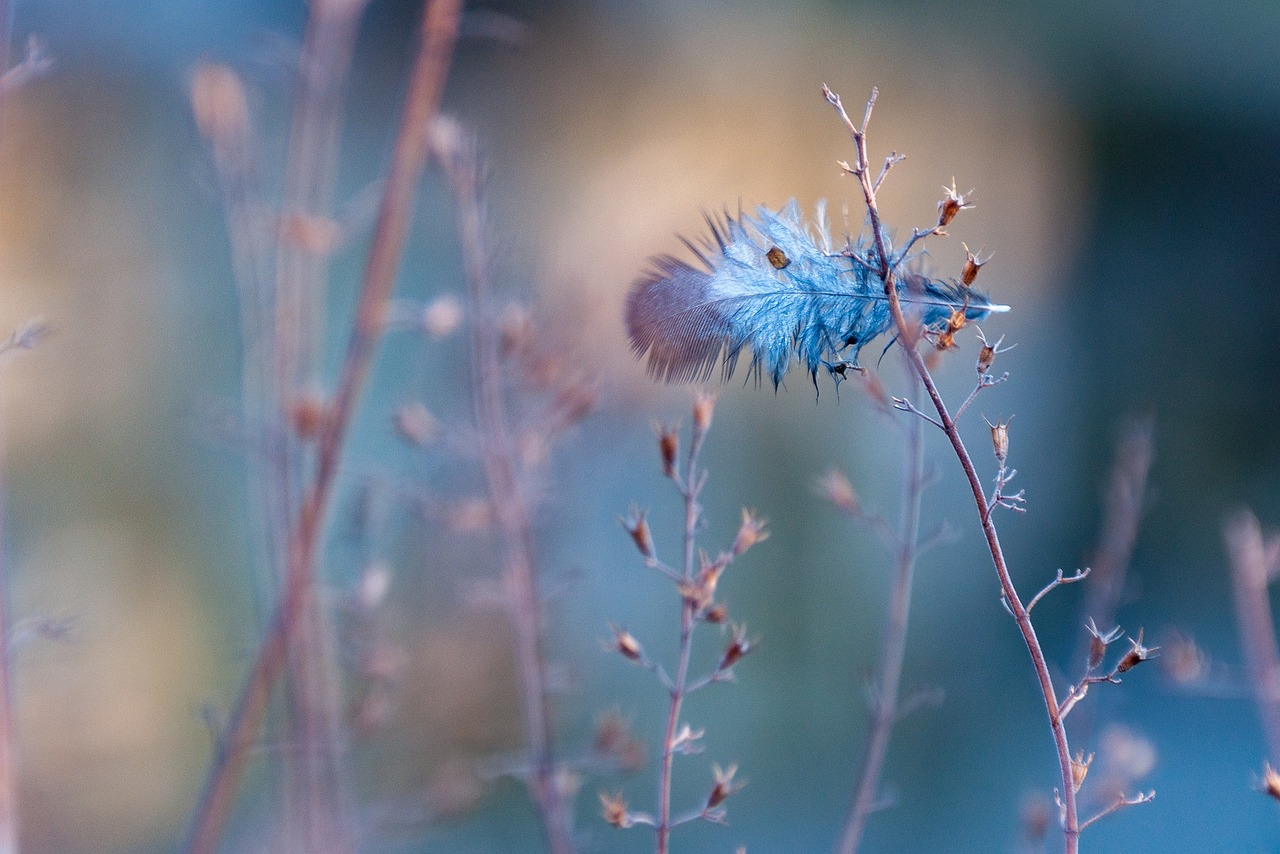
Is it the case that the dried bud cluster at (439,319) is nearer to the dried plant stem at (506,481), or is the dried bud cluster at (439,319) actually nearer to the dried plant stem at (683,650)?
the dried plant stem at (506,481)

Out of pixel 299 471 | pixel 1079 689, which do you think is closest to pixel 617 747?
pixel 299 471

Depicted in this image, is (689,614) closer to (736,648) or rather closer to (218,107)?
(736,648)

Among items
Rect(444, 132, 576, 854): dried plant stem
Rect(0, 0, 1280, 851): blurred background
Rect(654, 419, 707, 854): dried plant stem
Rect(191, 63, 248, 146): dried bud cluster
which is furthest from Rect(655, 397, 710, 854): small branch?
Rect(0, 0, 1280, 851): blurred background

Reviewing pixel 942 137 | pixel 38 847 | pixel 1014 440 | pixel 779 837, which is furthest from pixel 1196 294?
pixel 38 847

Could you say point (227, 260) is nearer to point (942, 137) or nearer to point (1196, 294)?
point (942, 137)

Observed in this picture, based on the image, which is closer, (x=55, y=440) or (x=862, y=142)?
(x=862, y=142)

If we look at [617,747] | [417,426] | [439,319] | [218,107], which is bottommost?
[617,747]

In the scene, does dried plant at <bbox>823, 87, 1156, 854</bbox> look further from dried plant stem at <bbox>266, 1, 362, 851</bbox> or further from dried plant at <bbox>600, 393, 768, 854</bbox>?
dried plant stem at <bbox>266, 1, 362, 851</bbox>
